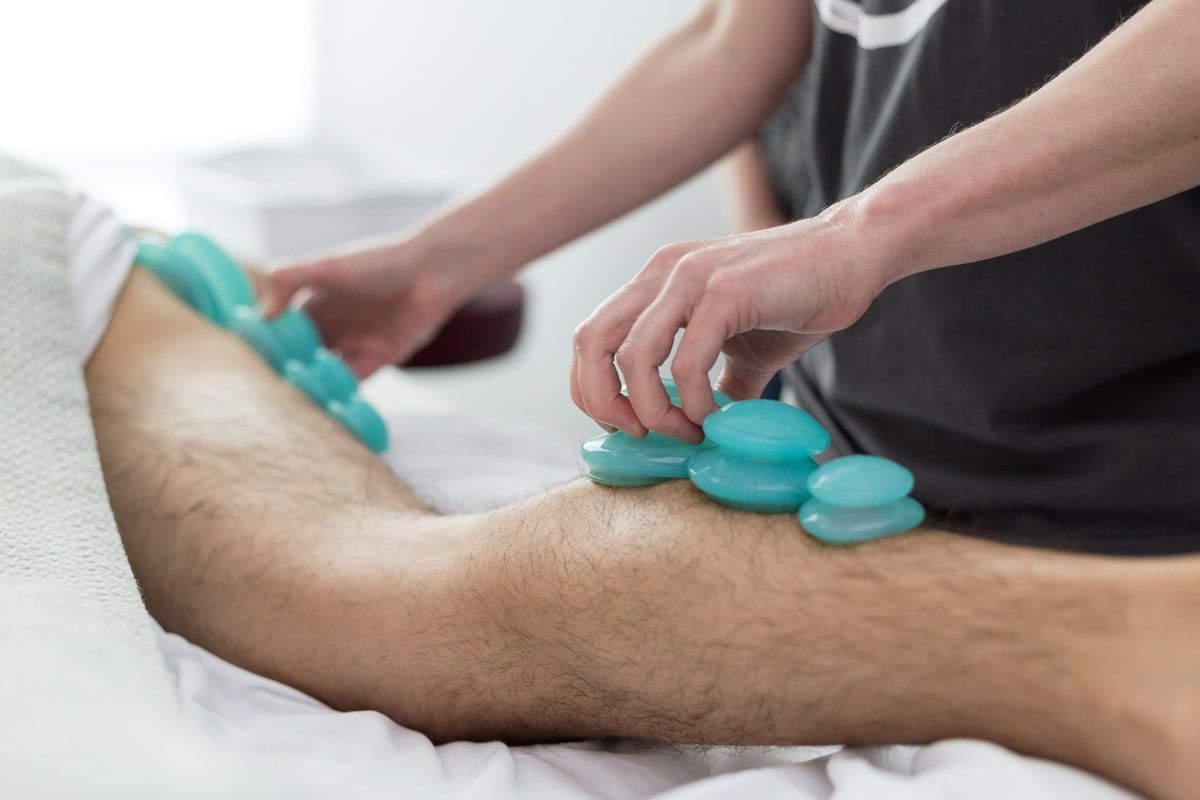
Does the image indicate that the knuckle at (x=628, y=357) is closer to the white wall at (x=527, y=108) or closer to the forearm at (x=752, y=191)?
the forearm at (x=752, y=191)

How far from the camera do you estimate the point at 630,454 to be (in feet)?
2.37

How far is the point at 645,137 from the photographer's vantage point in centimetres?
127

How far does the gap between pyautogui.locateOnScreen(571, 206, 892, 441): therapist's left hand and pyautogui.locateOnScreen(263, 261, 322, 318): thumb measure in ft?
2.19

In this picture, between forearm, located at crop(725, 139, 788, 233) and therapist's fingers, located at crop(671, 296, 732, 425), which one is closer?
therapist's fingers, located at crop(671, 296, 732, 425)

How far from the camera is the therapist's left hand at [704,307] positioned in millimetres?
680

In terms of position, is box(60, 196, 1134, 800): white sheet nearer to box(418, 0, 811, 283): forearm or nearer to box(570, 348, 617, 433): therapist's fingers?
box(570, 348, 617, 433): therapist's fingers

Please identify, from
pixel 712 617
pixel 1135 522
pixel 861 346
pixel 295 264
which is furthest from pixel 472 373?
→ pixel 712 617

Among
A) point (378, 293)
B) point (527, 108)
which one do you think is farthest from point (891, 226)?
point (527, 108)

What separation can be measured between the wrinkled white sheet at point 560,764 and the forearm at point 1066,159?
295mm

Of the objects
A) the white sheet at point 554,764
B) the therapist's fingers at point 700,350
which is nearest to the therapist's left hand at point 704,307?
the therapist's fingers at point 700,350

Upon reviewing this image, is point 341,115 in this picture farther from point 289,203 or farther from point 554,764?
point 554,764

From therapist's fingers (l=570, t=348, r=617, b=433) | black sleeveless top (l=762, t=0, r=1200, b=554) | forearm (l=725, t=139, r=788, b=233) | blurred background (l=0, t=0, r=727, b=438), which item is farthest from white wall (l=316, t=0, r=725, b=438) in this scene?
therapist's fingers (l=570, t=348, r=617, b=433)

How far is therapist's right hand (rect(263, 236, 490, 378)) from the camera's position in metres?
1.32

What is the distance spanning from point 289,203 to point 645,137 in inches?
40.9
